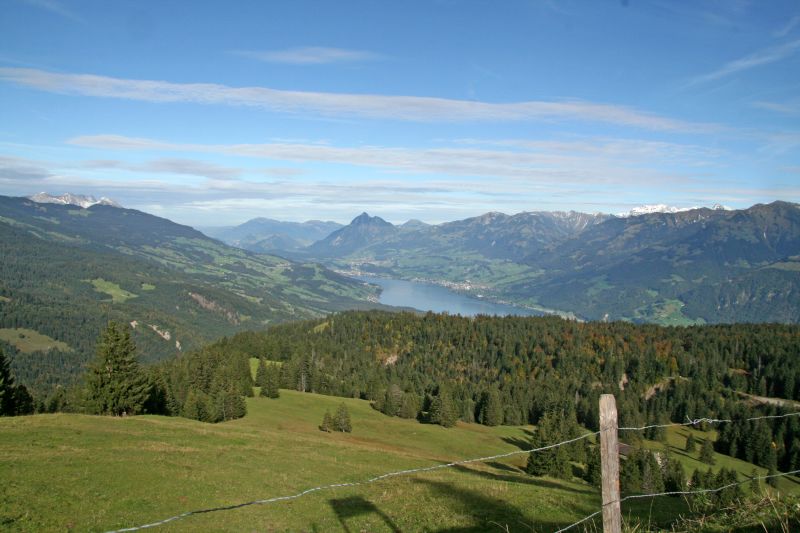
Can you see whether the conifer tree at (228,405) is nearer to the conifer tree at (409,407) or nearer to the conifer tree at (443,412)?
the conifer tree at (409,407)

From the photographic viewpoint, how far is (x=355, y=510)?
2152 centimetres

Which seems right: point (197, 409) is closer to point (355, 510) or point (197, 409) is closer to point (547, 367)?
point (355, 510)

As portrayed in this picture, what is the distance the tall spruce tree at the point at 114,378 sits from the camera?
165 ft

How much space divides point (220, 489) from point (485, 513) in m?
12.8

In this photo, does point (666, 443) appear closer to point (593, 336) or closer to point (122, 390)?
point (593, 336)

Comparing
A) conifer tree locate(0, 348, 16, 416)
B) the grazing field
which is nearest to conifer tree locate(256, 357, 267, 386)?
conifer tree locate(0, 348, 16, 416)

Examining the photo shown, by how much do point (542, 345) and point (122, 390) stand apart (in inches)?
5528

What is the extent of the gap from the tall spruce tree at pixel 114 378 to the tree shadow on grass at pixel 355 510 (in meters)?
38.2

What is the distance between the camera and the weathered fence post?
8.41 metres

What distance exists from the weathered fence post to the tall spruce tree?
5401 centimetres

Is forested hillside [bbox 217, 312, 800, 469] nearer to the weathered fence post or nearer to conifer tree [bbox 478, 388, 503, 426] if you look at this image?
conifer tree [bbox 478, 388, 503, 426]

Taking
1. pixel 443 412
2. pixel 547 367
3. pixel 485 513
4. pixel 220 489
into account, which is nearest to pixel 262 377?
pixel 443 412

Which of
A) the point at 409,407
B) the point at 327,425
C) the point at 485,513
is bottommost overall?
the point at 409,407

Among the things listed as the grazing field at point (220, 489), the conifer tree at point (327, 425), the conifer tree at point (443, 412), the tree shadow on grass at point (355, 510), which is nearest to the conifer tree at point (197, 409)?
the conifer tree at point (327, 425)
